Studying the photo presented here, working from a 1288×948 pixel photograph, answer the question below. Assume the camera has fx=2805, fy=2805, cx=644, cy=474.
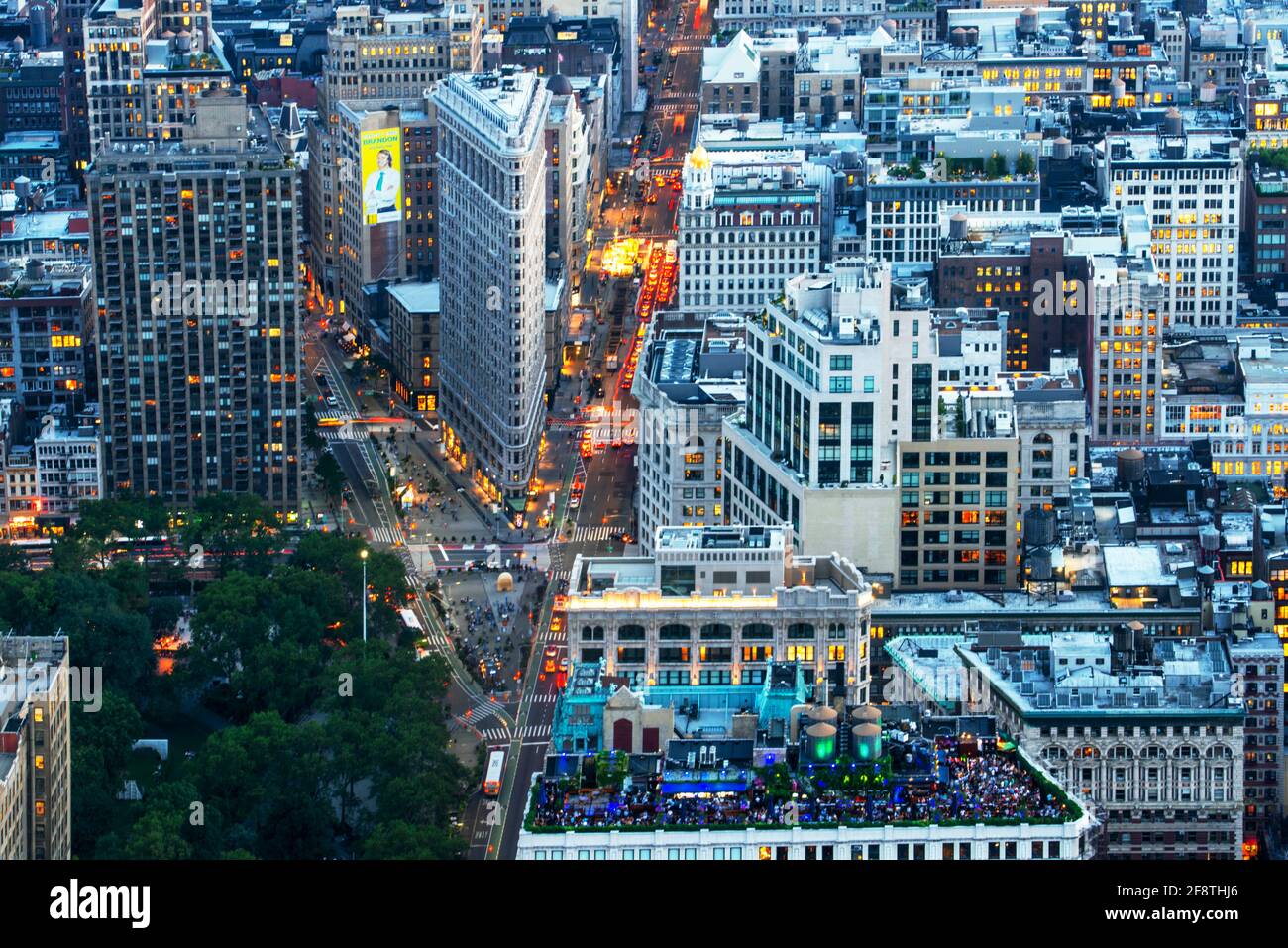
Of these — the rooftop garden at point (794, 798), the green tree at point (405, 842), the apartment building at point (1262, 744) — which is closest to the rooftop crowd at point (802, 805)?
the rooftop garden at point (794, 798)

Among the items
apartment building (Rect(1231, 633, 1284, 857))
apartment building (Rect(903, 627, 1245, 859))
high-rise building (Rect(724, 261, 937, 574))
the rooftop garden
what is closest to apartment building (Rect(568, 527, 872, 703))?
apartment building (Rect(903, 627, 1245, 859))

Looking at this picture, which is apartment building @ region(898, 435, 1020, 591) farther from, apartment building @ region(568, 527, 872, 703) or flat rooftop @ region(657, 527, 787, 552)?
apartment building @ region(568, 527, 872, 703)

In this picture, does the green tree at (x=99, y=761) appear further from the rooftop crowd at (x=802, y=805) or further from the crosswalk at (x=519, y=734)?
the rooftop crowd at (x=802, y=805)

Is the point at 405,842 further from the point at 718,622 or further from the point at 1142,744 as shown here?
the point at 1142,744
